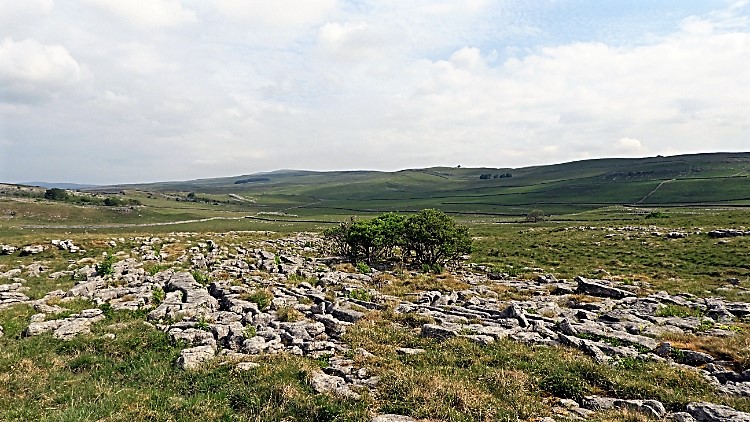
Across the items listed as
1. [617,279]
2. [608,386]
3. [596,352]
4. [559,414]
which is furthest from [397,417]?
[617,279]

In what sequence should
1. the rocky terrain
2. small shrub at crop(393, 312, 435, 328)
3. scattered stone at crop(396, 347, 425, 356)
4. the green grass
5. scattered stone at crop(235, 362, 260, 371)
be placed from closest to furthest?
the green grass
scattered stone at crop(235, 362, 260, 371)
the rocky terrain
scattered stone at crop(396, 347, 425, 356)
small shrub at crop(393, 312, 435, 328)

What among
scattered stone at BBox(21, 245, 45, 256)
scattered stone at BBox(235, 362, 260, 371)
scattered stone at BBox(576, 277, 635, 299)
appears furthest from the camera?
scattered stone at BBox(21, 245, 45, 256)

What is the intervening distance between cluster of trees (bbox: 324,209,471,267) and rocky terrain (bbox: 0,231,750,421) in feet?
24.3

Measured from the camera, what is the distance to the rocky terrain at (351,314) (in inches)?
543

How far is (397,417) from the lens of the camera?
1040 centimetres

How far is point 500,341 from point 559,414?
17.4ft

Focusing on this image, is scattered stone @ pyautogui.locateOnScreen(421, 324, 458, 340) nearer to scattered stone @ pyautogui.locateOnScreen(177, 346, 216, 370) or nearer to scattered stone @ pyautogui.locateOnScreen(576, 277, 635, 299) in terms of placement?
scattered stone @ pyautogui.locateOnScreen(177, 346, 216, 370)

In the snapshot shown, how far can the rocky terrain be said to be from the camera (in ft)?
45.3

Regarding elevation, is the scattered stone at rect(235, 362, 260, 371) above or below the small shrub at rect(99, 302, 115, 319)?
above

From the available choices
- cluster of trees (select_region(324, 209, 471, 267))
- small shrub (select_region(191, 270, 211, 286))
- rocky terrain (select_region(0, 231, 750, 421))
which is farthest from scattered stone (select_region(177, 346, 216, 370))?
cluster of trees (select_region(324, 209, 471, 267))

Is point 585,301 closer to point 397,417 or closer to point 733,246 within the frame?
point 397,417

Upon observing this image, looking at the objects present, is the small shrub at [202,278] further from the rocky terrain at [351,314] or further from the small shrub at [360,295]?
the small shrub at [360,295]

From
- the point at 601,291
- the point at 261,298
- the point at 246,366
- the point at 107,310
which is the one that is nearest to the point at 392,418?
the point at 246,366

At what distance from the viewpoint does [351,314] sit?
1980 centimetres
